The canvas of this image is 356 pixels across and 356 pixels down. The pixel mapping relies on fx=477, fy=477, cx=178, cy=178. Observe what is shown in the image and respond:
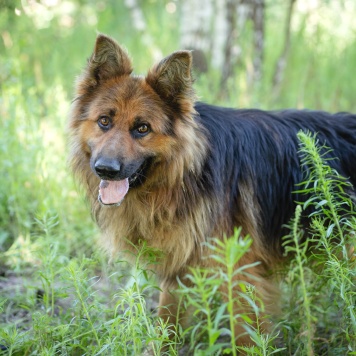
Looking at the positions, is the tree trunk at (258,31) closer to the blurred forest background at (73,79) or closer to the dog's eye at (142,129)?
the blurred forest background at (73,79)

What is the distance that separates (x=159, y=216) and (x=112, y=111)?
0.83 metres

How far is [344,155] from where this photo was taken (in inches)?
147

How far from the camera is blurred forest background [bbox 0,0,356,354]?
14.3ft

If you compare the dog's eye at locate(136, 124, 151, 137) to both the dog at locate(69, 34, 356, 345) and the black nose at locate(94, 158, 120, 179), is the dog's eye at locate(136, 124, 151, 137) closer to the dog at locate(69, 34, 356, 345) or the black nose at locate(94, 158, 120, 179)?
the dog at locate(69, 34, 356, 345)

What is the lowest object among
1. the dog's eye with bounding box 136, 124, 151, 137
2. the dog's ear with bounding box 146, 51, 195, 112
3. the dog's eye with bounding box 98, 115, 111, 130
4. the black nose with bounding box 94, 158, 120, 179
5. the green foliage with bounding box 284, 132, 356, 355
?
the green foliage with bounding box 284, 132, 356, 355

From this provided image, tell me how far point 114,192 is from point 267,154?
123 cm

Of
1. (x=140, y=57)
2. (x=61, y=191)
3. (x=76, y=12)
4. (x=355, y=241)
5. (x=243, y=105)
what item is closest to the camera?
(x=355, y=241)

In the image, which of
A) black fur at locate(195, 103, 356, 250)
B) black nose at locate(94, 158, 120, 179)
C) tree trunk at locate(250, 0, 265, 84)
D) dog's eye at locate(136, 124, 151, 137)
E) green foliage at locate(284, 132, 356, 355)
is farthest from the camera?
tree trunk at locate(250, 0, 265, 84)

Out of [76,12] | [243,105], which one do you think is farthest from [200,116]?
[76,12]

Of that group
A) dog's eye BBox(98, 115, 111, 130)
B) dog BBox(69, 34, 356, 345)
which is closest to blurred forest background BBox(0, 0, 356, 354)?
dog BBox(69, 34, 356, 345)

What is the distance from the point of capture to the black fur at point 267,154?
3545mm

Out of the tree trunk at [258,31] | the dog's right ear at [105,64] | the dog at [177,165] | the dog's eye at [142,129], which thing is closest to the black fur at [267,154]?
the dog at [177,165]

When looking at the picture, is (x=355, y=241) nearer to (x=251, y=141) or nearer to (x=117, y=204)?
(x=251, y=141)

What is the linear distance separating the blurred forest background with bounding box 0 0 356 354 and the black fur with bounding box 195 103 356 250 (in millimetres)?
576
